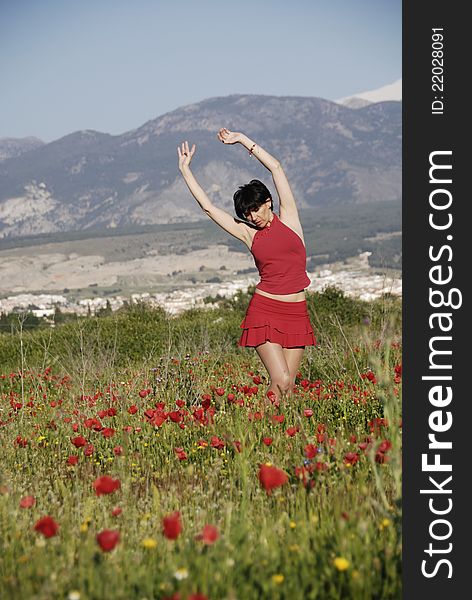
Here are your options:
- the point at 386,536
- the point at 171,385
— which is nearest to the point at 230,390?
the point at 171,385

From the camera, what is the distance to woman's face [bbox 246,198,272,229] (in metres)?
5.34

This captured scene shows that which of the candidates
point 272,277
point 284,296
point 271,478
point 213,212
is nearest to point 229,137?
point 213,212

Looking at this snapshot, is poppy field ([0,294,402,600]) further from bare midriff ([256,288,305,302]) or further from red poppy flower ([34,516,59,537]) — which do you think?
bare midriff ([256,288,305,302])

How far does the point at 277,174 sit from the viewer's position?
5.55m

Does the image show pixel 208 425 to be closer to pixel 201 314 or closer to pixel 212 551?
pixel 212 551

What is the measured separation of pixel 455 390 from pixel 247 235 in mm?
3074

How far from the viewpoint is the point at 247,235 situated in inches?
214

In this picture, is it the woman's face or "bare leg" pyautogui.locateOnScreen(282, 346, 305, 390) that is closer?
the woman's face

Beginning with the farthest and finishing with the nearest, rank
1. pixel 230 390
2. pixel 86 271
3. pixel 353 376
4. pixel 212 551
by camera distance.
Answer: pixel 86 271 → pixel 353 376 → pixel 230 390 → pixel 212 551

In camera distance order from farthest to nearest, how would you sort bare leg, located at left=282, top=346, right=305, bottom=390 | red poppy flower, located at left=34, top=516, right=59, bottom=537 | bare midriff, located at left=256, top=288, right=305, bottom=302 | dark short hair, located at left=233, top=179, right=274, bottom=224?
1. bare leg, located at left=282, top=346, right=305, bottom=390
2. bare midriff, located at left=256, top=288, right=305, bottom=302
3. dark short hair, located at left=233, top=179, right=274, bottom=224
4. red poppy flower, located at left=34, top=516, right=59, bottom=537

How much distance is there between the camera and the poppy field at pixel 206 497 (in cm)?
228

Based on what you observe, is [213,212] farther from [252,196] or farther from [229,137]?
[229,137]

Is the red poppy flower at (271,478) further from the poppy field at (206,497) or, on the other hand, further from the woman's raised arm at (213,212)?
the woman's raised arm at (213,212)

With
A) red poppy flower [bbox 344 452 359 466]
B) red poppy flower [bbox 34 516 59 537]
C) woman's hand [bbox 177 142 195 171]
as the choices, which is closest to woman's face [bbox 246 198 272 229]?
woman's hand [bbox 177 142 195 171]
